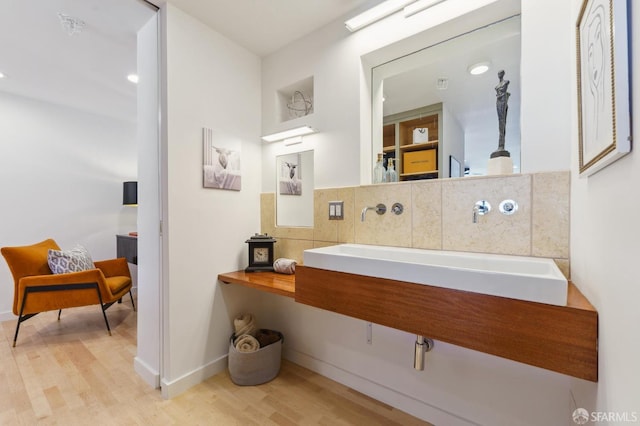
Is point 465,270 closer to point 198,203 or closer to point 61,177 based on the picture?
point 198,203

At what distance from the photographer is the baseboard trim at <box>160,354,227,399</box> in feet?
5.35

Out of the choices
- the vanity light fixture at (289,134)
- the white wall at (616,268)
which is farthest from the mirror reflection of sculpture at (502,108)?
the vanity light fixture at (289,134)

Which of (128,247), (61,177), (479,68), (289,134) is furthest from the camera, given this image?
(128,247)

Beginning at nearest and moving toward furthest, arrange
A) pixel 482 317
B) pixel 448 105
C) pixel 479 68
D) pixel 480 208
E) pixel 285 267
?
pixel 482 317 → pixel 480 208 → pixel 479 68 → pixel 448 105 → pixel 285 267

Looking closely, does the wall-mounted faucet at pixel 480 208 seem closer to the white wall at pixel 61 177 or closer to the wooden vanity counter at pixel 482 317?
the wooden vanity counter at pixel 482 317

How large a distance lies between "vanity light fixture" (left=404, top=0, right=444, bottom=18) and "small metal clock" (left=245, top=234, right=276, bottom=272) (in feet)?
5.34

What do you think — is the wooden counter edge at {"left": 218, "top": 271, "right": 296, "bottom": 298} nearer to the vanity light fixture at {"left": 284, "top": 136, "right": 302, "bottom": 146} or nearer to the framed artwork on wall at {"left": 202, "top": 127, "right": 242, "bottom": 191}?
the framed artwork on wall at {"left": 202, "top": 127, "right": 242, "bottom": 191}

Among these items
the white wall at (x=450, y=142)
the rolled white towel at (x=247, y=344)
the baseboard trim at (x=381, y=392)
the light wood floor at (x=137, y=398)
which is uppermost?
the white wall at (x=450, y=142)

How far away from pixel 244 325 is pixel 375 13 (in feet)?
7.27

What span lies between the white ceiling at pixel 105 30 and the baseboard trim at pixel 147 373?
2.32 metres

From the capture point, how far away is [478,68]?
4.86 ft

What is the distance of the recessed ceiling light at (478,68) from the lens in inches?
57.2

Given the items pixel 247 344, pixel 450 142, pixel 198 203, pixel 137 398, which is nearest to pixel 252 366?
pixel 247 344

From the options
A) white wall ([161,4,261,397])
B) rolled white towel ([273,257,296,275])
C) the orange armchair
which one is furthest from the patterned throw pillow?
rolled white towel ([273,257,296,275])
